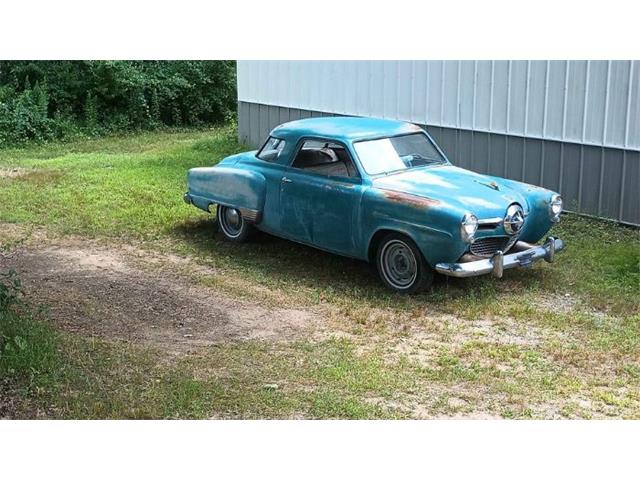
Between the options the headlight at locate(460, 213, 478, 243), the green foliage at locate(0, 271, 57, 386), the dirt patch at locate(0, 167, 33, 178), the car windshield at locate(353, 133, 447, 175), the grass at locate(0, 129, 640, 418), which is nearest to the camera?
the grass at locate(0, 129, 640, 418)

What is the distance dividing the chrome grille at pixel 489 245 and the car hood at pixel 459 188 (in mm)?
254

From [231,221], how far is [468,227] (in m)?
3.32

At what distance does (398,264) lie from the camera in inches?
311

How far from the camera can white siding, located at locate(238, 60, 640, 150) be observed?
9.76m

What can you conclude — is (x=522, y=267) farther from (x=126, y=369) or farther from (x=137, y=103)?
(x=137, y=103)

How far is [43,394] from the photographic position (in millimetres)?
5363

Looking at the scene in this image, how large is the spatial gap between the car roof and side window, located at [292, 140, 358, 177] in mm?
100

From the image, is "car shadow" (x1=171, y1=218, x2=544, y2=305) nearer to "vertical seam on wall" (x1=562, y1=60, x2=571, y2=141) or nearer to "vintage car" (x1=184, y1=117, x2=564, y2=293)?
"vintage car" (x1=184, y1=117, x2=564, y2=293)

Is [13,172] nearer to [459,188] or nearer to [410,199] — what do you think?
[410,199]

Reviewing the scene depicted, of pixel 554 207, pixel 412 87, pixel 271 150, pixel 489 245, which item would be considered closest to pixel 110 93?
pixel 412 87

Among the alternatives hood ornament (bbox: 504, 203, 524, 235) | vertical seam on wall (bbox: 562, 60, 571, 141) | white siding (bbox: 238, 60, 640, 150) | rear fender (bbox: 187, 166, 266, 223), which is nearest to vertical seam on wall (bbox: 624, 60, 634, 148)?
white siding (bbox: 238, 60, 640, 150)

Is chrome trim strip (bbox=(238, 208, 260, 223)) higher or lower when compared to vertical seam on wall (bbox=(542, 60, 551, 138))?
lower

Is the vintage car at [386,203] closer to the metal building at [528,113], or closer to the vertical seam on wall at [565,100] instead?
the metal building at [528,113]

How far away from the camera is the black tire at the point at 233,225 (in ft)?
31.0
